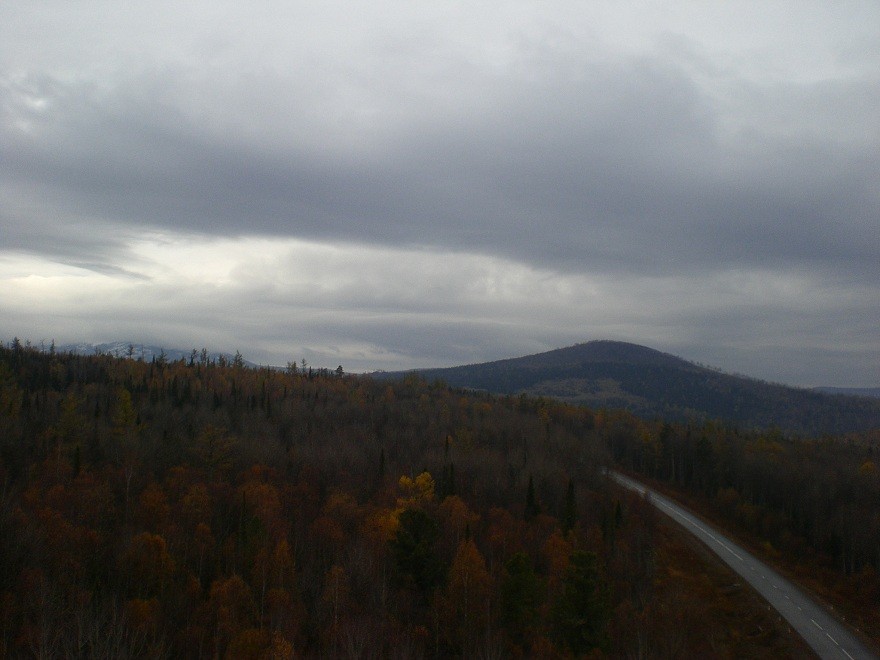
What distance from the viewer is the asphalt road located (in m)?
42.2

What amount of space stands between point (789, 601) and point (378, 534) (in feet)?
120

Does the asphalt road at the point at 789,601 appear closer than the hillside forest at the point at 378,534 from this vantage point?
No

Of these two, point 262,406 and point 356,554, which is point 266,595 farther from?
point 262,406

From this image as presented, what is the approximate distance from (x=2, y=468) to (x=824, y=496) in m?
99.9

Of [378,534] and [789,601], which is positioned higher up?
[789,601]

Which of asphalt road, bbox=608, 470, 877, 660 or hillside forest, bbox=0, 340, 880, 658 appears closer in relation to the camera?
hillside forest, bbox=0, 340, 880, 658

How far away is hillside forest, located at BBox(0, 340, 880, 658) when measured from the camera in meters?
40.8

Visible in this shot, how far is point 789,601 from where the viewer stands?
5069 cm

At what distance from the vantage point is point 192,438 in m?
95.6

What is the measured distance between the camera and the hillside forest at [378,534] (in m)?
40.8

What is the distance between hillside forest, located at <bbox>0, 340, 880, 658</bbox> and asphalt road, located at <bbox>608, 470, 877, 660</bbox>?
2.14m

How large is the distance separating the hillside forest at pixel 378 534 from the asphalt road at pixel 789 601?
7.03 feet

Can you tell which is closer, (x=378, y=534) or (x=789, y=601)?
(x=789, y=601)

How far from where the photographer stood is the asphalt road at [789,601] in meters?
42.2
